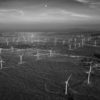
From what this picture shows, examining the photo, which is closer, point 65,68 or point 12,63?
point 65,68

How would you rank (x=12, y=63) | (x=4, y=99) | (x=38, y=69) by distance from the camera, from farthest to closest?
(x=12, y=63)
(x=38, y=69)
(x=4, y=99)

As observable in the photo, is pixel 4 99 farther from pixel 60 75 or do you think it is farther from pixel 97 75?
pixel 97 75

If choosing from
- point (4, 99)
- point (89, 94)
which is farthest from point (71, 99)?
point (4, 99)

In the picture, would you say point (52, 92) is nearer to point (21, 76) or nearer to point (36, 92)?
point (36, 92)

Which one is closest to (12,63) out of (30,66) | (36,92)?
(30,66)

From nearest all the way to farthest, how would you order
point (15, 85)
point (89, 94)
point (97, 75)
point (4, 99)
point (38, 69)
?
point (4, 99), point (89, 94), point (15, 85), point (97, 75), point (38, 69)

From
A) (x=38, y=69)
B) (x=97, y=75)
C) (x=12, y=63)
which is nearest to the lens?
(x=97, y=75)

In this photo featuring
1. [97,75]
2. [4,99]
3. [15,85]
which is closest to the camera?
[4,99]

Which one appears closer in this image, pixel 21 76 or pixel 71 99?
pixel 71 99
